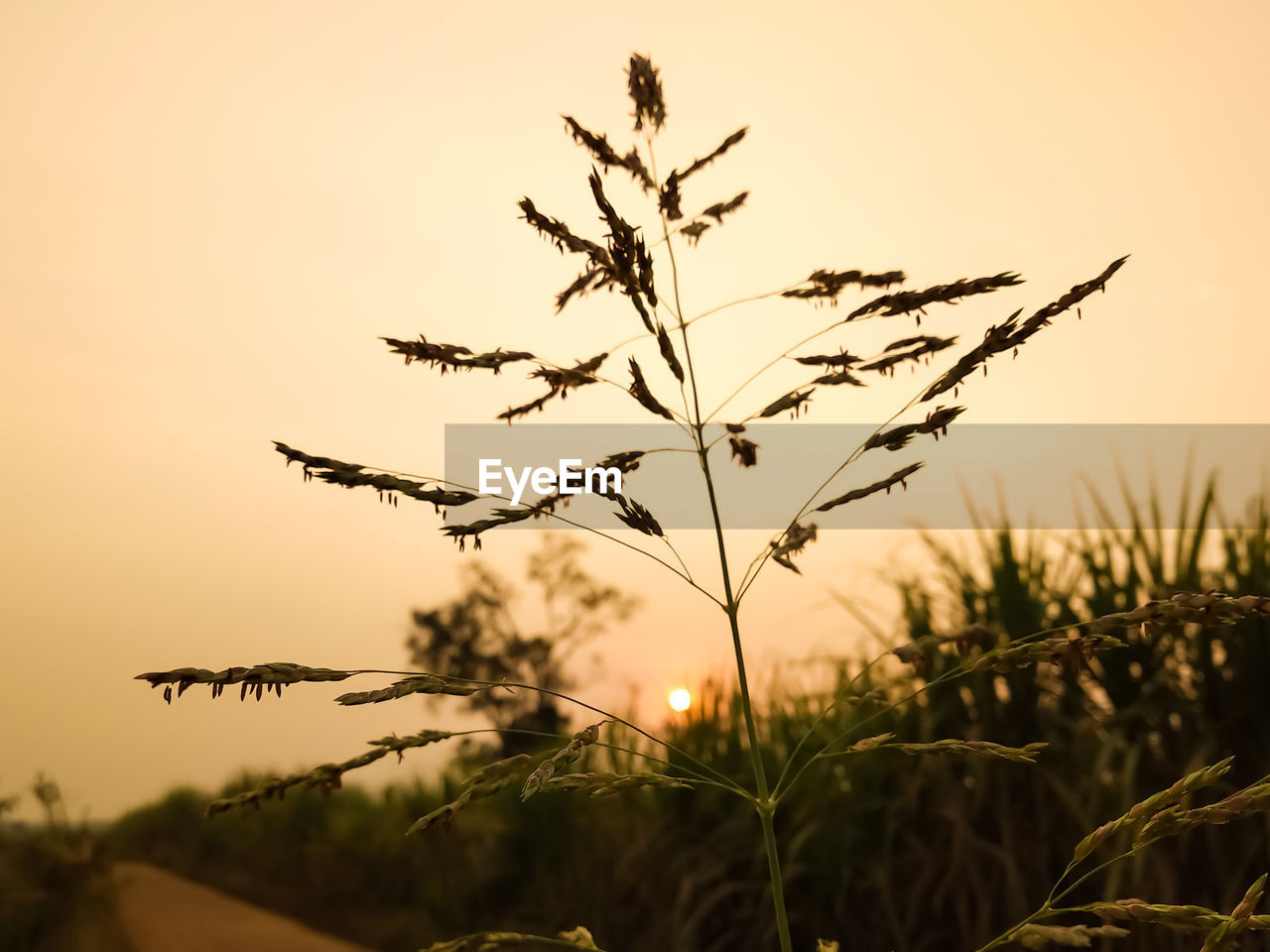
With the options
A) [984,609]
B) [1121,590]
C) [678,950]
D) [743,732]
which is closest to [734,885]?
[678,950]

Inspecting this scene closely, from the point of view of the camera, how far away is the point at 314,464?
1090 mm

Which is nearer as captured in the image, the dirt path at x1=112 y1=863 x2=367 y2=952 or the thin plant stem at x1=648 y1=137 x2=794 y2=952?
the thin plant stem at x1=648 y1=137 x2=794 y2=952

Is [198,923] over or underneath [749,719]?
underneath

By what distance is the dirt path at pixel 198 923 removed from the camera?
4191mm

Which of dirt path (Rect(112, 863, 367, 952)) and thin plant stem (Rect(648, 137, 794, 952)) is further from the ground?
thin plant stem (Rect(648, 137, 794, 952))

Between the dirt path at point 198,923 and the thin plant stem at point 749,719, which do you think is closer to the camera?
the thin plant stem at point 749,719

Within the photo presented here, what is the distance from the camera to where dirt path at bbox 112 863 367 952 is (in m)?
4.19

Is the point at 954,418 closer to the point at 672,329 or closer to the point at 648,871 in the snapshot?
the point at 672,329

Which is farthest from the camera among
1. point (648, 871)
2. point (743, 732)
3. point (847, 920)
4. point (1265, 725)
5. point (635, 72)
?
point (743, 732)

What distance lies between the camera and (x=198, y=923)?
4.63 metres

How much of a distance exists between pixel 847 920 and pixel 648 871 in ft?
2.74

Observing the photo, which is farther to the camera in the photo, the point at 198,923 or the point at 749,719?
the point at 198,923

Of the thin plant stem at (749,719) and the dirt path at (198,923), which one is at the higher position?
the thin plant stem at (749,719)

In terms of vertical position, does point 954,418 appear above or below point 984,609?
above
